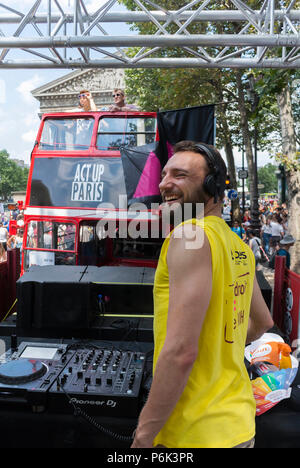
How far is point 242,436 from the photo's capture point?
142 centimetres

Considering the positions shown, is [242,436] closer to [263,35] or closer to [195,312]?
[195,312]

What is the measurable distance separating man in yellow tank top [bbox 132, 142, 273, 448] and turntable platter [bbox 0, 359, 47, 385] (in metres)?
1.52

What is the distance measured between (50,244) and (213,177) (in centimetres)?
635

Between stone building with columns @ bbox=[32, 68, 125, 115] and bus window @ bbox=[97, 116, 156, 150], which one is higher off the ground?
stone building with columns @ bbox=[32, 68, 125, 115]

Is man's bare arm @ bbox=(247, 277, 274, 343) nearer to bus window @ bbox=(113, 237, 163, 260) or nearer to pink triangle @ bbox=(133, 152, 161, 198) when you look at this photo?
pink triangle @ bbox=(133, 152, 161, 198)

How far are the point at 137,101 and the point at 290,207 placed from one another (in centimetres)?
1984

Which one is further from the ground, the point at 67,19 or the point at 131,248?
the point at 67,19

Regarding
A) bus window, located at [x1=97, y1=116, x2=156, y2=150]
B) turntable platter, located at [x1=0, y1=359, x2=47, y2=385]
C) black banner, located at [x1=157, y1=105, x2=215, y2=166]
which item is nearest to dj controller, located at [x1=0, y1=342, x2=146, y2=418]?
turntable platter, located at [x1=0, y1=359, x2=47, y2=385]

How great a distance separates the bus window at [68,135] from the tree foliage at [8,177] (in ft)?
267

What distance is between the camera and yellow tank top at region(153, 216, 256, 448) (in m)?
1.35

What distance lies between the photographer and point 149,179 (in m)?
7.55
